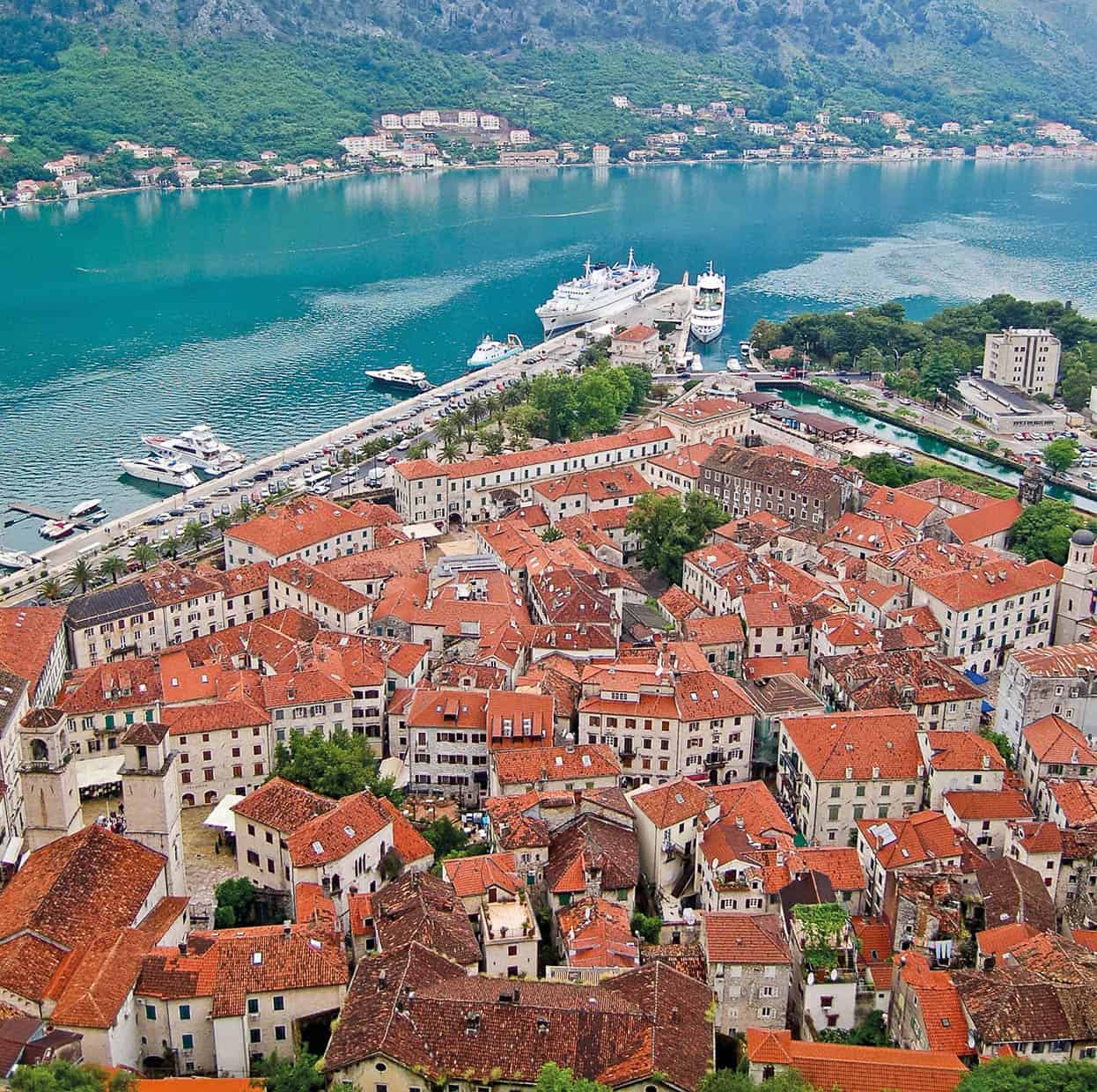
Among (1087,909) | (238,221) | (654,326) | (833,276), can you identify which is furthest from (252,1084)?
(238,221)

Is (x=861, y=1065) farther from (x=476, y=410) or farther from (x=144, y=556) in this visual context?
(x=476, y=410)

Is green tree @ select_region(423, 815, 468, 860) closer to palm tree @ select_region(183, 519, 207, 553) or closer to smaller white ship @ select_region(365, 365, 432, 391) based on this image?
palm tree @ select_region(183, 519, 207, 553)

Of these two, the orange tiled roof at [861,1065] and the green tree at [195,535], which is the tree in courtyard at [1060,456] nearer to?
the green tree at [195,535]

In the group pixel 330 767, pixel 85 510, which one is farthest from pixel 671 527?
pixel 85 510

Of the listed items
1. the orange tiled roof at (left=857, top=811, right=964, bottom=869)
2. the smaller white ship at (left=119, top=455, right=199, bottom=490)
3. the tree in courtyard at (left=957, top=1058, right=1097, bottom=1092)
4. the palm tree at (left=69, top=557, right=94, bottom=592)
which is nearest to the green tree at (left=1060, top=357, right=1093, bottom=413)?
the smaller white ship at (left=119, top=455, right=199, bottom=490)

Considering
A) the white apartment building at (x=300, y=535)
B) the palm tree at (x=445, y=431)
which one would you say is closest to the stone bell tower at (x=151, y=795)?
the white apartment building at (x=300, y=535)

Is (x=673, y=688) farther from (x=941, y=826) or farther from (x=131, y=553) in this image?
(x=131, y=553)
